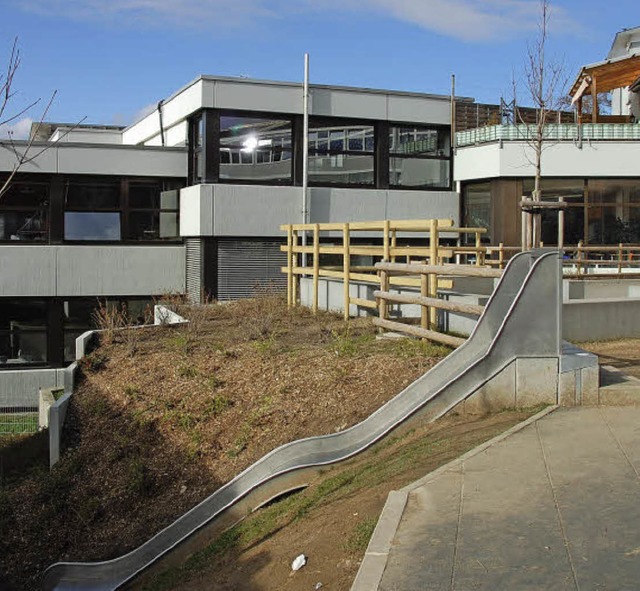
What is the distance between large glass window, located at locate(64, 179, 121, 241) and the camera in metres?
22.8

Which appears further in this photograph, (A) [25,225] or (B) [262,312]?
(A) [25,225]

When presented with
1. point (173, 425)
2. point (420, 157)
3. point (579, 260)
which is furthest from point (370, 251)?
point (420, 157)

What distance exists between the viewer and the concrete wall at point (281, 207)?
71.4 ft

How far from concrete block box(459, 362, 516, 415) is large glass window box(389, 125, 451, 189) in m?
15.6

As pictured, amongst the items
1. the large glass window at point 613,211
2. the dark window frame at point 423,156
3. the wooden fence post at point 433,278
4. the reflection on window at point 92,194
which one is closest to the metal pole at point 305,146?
the dark window frame at point 423,156

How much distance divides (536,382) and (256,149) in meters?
14.7

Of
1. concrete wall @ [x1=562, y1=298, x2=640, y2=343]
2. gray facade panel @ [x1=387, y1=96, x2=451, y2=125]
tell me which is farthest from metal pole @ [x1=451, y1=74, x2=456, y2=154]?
concrete wall @ [x1=562, y1=298, x2=640, y2=343]

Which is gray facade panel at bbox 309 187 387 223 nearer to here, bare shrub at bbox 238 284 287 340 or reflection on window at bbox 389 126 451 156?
reflection on window at bbox 389 126 451 156

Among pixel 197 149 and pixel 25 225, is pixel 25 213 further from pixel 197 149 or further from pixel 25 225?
pixel 197 149

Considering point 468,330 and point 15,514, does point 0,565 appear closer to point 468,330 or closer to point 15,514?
point 15,514

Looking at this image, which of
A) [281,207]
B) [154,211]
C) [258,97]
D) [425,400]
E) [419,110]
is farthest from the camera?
[419,110]

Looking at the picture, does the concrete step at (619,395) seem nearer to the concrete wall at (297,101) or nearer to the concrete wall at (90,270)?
the concrete wall at (297,101)

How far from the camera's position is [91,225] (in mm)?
22984

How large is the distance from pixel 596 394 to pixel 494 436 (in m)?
1.67
